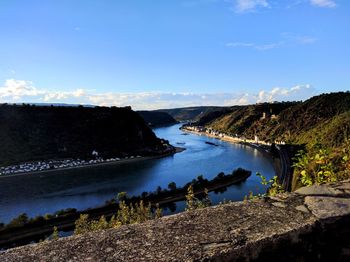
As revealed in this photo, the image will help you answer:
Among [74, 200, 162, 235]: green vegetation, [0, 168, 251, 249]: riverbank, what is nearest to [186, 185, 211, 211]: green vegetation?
[74, 200, 162, 235]: green vegetation

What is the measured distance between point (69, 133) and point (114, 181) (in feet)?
137

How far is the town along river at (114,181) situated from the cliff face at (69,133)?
1352 centimetres

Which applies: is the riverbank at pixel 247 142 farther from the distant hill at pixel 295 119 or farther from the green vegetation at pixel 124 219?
the green vegetation at pixel 124 219

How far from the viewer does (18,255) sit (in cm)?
218

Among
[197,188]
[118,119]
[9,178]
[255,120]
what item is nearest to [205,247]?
[197,188]

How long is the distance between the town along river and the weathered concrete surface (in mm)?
45038

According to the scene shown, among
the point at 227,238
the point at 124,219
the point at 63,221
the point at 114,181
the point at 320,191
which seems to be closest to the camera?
the point at 227,238

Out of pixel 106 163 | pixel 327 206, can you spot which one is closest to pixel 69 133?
pixel 106 163

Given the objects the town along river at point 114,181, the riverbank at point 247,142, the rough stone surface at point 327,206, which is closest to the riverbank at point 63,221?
the town along river at point 114,181

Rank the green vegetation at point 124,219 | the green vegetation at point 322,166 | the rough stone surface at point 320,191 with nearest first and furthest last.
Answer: the rough stone surface at point 320,191, the green vegetation at point 322,166, the green vegetation at point 124,219

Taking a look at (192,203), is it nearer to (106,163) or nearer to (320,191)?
(320,191)

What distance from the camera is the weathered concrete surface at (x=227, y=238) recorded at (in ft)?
7.07

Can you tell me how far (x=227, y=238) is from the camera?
229 cm

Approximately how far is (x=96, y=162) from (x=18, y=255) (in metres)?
95.4
